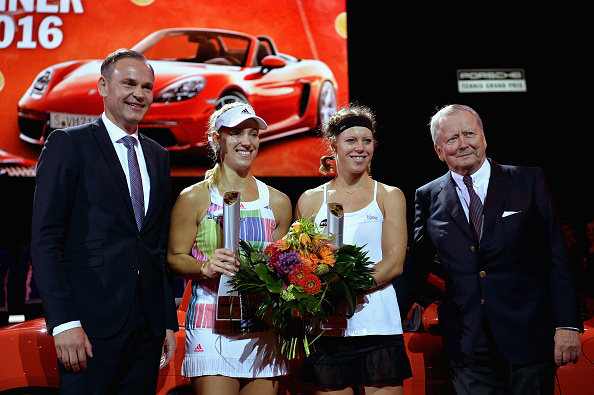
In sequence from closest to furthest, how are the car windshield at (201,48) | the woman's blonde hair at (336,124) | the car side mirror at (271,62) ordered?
Result: the woman's blonde hair at (336,124)
the car windshield at (201,48)
the car side mirror at (271,62)

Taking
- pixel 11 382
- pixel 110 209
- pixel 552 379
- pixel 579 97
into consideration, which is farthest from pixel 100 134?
pixel 579 97

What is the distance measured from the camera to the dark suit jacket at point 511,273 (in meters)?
2.43

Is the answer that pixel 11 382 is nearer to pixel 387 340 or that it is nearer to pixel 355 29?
pixel 387 340

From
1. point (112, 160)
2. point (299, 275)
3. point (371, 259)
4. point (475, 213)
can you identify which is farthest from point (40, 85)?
point (475, 213)

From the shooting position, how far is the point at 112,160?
87.0 inches

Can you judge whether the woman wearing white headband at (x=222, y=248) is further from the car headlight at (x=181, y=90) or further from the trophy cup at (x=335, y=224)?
the car headlight at (x=181, y=90)

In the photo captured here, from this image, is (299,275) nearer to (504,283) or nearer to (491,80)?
(504,283)

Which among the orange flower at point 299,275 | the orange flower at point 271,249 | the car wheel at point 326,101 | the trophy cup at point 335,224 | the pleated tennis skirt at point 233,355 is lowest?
the pleated tennis skirt at point 233,355

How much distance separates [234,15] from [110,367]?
4.74m

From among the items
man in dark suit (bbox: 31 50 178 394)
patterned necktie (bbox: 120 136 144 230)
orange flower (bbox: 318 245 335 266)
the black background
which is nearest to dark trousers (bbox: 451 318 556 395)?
orange flower (bbox: 318 245 335 266)

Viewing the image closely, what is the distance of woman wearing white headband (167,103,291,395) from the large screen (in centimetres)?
305

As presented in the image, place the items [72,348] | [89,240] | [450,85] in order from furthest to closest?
[450,85] < [89,240] < [72,348]

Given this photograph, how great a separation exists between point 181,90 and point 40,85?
146 centimetres

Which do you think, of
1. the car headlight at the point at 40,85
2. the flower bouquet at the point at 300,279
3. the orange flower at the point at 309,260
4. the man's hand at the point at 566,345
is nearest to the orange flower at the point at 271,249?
the flower bouquet at the point at 300,279
